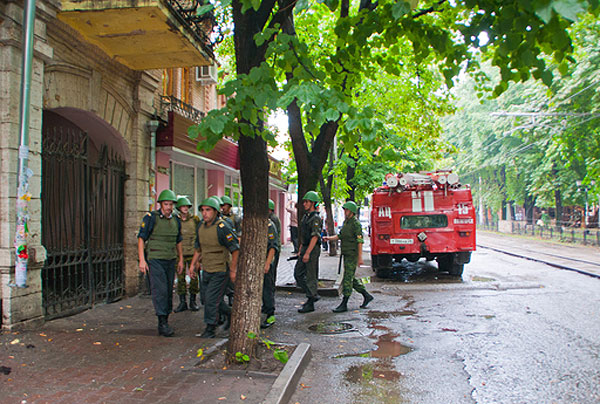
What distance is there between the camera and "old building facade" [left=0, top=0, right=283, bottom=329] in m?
6.12

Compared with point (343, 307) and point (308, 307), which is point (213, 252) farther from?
point (343, 307)

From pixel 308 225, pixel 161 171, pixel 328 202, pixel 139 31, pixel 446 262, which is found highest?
pixel 139 31

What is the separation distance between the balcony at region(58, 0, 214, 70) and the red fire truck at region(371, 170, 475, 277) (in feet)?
18.1

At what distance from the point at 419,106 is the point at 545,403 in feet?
38.3

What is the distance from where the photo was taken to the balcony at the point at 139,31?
6.83 meters

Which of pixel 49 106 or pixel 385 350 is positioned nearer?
pixel 385 350

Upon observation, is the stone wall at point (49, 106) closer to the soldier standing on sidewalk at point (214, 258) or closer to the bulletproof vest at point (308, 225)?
the soldier standing on sidewalk at point (214, 258)

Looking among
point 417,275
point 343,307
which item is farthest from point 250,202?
point 417,275

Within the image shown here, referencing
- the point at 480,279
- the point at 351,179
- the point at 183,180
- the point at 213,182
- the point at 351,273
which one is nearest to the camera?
the point at 351,273

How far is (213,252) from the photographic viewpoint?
622cm

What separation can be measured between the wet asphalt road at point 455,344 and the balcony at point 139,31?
4.91 meters

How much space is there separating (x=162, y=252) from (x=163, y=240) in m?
0.16

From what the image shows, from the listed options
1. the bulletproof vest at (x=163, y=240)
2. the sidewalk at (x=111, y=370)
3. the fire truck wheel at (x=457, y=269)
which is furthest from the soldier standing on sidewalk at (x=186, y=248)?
the fire truck wheel at (x=457, y=269)

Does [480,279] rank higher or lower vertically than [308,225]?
lower
